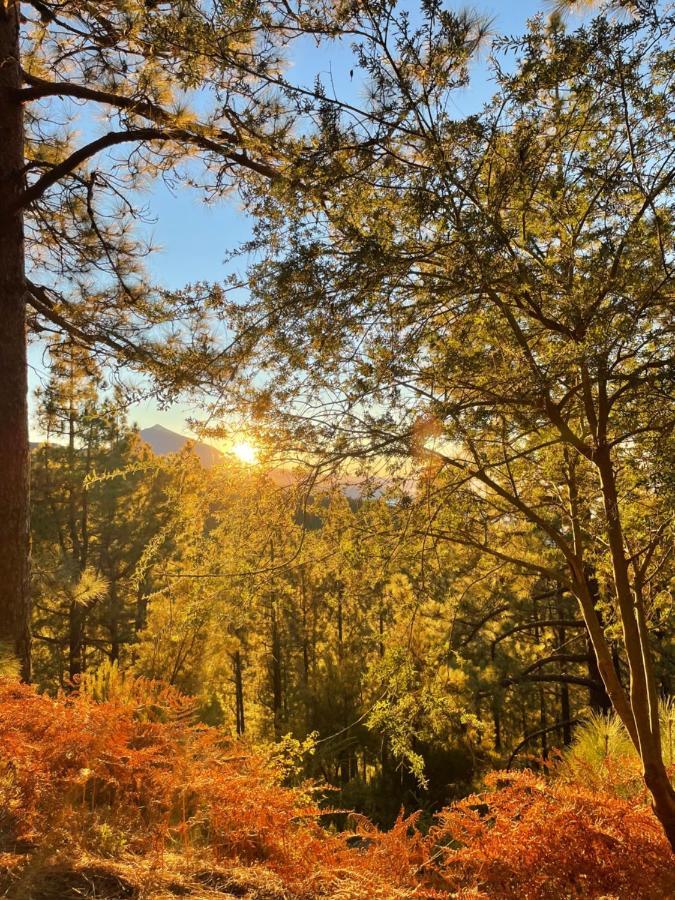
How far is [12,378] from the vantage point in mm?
4586

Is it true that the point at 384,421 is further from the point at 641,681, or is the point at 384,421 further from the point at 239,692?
the point at 239,692

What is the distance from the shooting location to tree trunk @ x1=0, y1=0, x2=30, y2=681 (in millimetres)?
4348

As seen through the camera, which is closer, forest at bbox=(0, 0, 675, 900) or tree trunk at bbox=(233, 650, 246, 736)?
forest at bbox=(0, 0, 675, 900)

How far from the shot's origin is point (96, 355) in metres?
5.71

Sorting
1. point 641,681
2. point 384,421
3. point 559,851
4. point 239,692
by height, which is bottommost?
point 239,692

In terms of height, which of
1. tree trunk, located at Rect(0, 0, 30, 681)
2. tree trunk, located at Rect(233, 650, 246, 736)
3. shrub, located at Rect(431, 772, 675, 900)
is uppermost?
tree trunk, located at Rect(0, 0, 30, 681)

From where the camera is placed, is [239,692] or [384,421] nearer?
[384,421]

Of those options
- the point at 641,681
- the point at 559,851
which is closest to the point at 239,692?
the point at 641,681

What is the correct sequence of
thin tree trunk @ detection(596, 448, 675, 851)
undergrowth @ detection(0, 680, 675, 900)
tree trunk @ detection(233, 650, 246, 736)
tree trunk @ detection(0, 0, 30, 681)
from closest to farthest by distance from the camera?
undergrowth @ detection(0, 680, 675, 900) → thin tree trunk @ detection(596, 448, 675, 851) → tree trunk @ detection(0, 0, 30, 681) → tree trunk @ detection(233, 650, 246, 736)

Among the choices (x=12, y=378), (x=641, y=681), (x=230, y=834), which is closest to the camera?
(x=230, y=834)

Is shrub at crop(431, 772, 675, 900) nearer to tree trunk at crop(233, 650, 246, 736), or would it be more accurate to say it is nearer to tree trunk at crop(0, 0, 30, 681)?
tree trunk at crop(0, 0, 30, 681)

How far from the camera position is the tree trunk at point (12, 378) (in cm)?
435

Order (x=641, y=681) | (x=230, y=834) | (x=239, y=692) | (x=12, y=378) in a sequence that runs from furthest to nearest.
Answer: (x=239, y=692) → (x=12, y=378) → (x=641, y=681) → (x=230, y=834)

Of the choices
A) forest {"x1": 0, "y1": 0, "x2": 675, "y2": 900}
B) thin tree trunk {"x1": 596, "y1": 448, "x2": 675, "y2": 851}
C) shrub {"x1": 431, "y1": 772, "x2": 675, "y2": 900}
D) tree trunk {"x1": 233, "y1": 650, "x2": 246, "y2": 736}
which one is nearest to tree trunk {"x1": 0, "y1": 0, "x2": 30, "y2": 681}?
forest {"x1": 0, "y1": 0, "x2": 675, "y2": 900}
